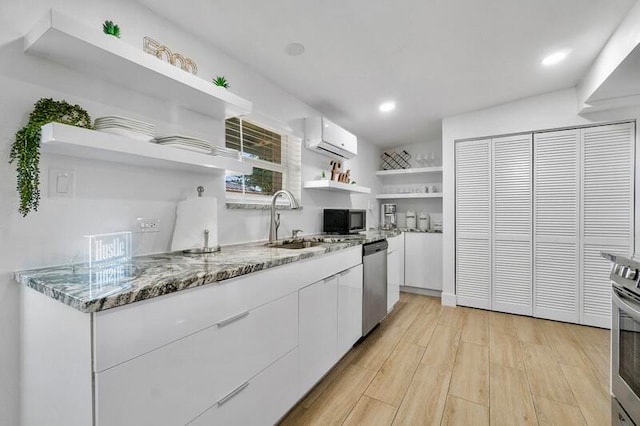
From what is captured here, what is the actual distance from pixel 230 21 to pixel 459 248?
3358mm

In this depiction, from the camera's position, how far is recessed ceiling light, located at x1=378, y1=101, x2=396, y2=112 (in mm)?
3190

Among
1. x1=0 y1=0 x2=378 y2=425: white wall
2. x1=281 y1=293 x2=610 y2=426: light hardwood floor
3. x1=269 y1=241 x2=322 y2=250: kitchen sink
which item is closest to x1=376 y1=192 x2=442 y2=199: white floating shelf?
x1=281 y1=293 x2=610 y2=426: light hardwood floor

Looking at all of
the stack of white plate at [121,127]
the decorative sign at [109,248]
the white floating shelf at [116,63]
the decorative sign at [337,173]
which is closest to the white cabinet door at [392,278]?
the decorative sign at [337,173]

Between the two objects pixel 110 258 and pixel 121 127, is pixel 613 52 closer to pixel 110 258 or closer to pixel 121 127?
pixel 121 127

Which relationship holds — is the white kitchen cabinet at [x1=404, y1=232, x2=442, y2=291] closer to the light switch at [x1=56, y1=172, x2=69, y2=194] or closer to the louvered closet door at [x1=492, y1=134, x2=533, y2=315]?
the louvered closet door at [x1=492, y1=134, x2=533, y2=315]

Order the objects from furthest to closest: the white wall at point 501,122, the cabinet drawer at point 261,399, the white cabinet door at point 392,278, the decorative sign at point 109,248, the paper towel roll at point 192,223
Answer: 1. the white cabinet door at point 392,278
2. the white wall at point 501,122
3. the paper towel roll at point 192,223
4. the decorative sign at point 109,248
5. the cabinet drawer at point 261,399

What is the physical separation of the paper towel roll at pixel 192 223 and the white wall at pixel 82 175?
0.07 m

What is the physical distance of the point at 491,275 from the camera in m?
3.44

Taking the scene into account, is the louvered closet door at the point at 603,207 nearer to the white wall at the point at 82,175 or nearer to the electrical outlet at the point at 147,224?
the white wall at the point at 82,175

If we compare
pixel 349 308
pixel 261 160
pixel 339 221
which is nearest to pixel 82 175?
pixel 261 160

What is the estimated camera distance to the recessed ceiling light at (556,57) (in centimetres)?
235

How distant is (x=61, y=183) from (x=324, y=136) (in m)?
2.12

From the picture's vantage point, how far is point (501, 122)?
11.0ft

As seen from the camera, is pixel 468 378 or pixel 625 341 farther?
pixel 468 378
